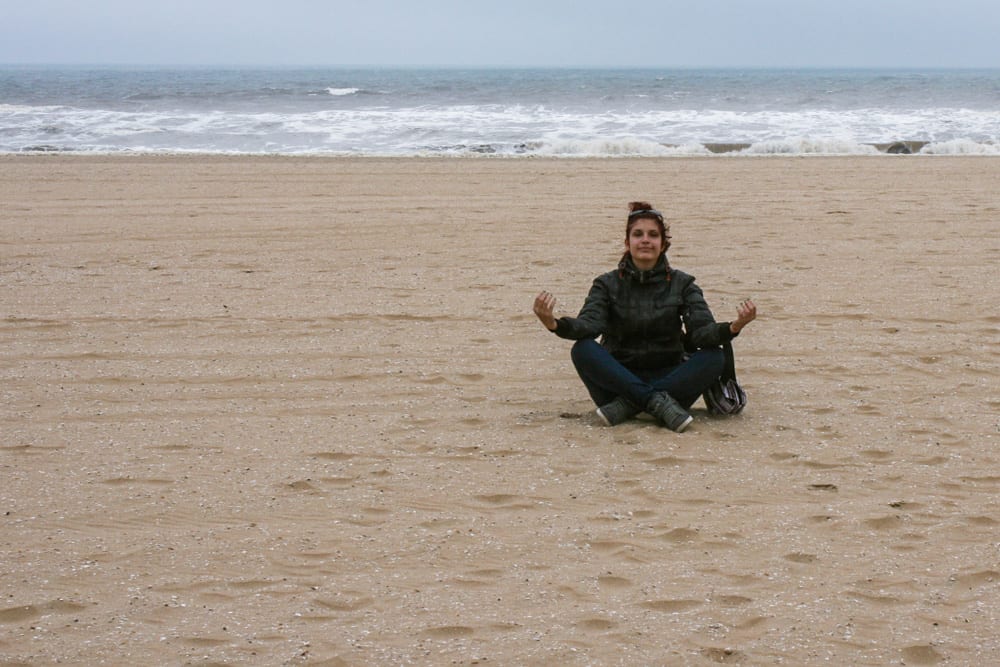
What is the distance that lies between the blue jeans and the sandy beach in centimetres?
16

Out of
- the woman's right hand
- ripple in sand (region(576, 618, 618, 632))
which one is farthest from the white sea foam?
ripple in sand (region(576, 618, 618, 632))

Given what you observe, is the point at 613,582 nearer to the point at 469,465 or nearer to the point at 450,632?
the point at 450,632

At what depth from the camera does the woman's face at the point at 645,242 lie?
525 centimetres

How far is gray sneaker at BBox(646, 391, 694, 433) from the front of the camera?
200 inches

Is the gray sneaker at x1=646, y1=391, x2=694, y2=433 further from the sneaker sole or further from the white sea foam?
the white sea foam

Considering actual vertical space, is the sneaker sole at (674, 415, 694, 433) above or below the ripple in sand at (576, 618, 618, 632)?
above

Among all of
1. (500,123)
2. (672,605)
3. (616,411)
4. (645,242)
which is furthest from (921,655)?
(500,123)

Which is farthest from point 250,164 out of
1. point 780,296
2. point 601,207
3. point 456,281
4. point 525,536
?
point 525,536

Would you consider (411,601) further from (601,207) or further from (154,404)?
(601,207)

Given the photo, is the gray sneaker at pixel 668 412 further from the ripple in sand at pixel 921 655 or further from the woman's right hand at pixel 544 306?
the ripple in sand at pixel 921 655

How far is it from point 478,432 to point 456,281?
3371 millimetres

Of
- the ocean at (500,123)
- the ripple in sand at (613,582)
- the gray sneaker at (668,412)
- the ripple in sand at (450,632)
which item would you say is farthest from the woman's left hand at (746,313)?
the ocean at (500,123)

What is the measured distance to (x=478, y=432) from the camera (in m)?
5.14

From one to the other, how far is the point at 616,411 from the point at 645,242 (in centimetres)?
81
